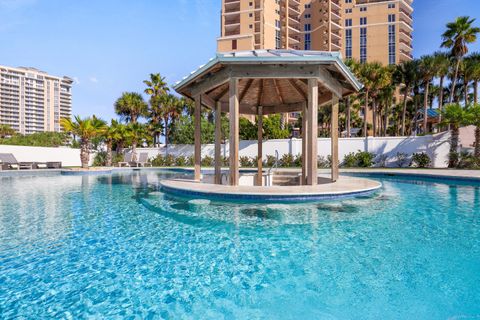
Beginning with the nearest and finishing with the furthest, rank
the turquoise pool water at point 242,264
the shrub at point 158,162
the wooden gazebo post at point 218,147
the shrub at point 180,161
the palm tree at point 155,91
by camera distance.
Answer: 1. the turquoise pool water at point 242,264
2. the wooden gazebo post at point 218,147
3. the shrub at point 180,161
4. the shrub at point 158,162
5. the palm tree at point 155,91

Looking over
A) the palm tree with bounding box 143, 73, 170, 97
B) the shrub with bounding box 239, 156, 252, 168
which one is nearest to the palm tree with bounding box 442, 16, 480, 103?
the shrub with bounding box 239, 156, 252, 168

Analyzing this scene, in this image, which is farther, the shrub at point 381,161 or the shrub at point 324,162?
the shrub at point 324,162

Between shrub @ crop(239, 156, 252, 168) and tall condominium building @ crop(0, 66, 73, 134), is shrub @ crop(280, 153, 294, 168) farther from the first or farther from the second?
tall condominium building @ crop(0, 66, 73, 134)

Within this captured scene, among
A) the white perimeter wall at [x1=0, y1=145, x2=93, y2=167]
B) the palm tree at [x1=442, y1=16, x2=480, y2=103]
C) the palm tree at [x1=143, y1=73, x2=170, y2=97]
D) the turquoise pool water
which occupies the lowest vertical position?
the turquoise pool water

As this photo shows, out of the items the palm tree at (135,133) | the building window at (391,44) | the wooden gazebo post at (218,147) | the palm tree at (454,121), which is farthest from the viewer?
the building window at (391,44)

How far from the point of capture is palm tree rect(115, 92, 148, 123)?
102 feet

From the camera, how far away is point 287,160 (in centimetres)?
2394

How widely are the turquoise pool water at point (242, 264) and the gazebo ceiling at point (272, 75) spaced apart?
4.55 metres

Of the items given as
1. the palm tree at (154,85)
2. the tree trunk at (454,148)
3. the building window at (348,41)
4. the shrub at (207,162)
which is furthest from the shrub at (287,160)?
the building window at (348,41)

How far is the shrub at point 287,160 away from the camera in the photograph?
23.7 m

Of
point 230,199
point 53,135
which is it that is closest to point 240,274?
point 230,199

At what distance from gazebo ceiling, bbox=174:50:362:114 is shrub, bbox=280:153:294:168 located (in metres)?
9.89

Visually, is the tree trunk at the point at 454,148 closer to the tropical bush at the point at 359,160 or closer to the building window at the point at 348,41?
the tropical bush at the point at 359,160

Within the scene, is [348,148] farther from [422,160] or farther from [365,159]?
[422,160]
